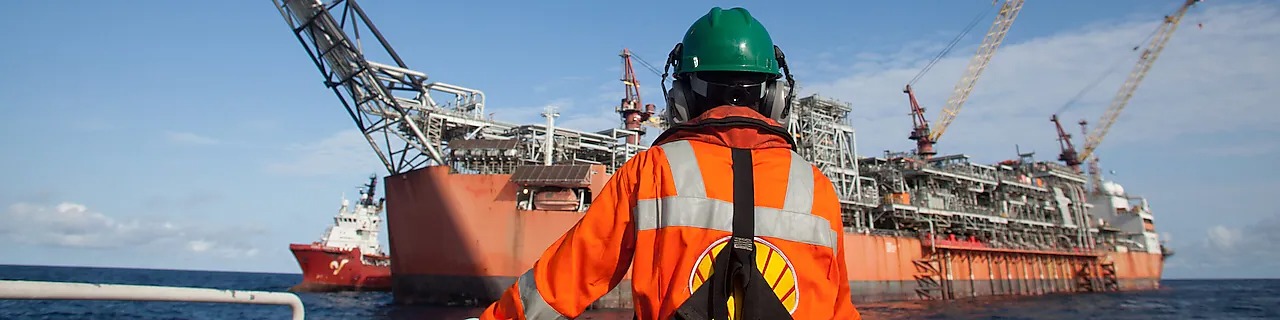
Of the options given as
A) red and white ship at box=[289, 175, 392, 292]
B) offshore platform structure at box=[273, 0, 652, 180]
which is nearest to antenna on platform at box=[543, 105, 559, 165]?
offshore platform structure at box=[273, 0, 652, 180]

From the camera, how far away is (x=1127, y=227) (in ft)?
189

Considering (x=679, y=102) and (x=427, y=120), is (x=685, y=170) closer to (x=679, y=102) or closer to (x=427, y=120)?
(x=679, y=102)

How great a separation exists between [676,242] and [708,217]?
113 millimetres

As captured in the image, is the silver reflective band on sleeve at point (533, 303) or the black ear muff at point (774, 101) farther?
the black ear muff at point (774, 101)

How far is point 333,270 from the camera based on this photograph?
133 ft

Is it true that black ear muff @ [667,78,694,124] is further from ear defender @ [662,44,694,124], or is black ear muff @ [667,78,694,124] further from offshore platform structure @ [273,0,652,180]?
offshore platform structure @ [273,0,652,180]

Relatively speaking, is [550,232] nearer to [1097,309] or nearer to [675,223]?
[675,223]

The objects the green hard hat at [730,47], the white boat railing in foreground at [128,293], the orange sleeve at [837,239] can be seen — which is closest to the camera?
the white boat railing in foreground at [128,293]

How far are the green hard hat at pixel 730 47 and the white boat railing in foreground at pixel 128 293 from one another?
5.35 ft

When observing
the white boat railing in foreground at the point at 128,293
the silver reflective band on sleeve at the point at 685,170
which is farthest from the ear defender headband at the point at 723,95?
the white boat railing in foreground at the point at 128,293

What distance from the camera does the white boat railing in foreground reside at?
1.53 m

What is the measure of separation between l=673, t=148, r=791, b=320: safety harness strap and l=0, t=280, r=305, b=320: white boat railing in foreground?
1.42m

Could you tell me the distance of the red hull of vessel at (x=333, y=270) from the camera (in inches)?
1580

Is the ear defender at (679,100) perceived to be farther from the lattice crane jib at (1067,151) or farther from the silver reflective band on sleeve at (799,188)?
the lattice crane jib at (1067,151)
